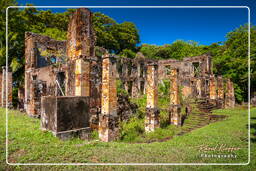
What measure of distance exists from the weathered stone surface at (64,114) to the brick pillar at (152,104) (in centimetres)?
408

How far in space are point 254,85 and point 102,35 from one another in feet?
83.1

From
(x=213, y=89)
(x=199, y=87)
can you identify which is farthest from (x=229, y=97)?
(x=213, y=89)

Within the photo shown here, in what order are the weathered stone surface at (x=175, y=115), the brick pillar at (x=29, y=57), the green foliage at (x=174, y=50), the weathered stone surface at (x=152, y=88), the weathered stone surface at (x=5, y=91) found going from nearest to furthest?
the weathered stone surface at (x=152, y=88)
the weathered stone surface at (x=175, y=115)
the weathered stone surface at (x=5, y=91)
the brick pillar at (x=29, y=57)
the green foliage at (x=174, y=50)

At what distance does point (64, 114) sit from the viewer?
5.97 m

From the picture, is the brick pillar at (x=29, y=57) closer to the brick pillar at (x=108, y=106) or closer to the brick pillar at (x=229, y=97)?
the brick pillar at (x=108, y=106)

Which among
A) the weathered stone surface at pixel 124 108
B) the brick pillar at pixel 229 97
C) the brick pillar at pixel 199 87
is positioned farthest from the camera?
the brick pillar at pixel 229 97

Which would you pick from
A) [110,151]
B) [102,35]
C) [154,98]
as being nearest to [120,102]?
[154,98]

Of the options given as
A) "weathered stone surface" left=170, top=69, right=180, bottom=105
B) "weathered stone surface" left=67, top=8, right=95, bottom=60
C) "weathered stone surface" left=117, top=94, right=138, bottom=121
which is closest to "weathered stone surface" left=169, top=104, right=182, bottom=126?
"weathered stone surface" left=170, top=69, right=180, bottom=105

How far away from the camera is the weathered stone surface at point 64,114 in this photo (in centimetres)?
578

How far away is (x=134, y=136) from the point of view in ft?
27.5

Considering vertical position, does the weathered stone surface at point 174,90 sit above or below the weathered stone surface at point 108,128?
above

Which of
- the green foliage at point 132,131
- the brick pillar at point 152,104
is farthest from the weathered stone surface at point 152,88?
the green foliage at point 132,131

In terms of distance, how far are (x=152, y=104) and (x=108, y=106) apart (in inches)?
131

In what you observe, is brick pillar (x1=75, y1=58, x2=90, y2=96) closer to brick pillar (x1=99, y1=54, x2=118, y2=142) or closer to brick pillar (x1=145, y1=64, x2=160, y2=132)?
brick pillar (x1=99, y1=54, x2=118, y2=142)
